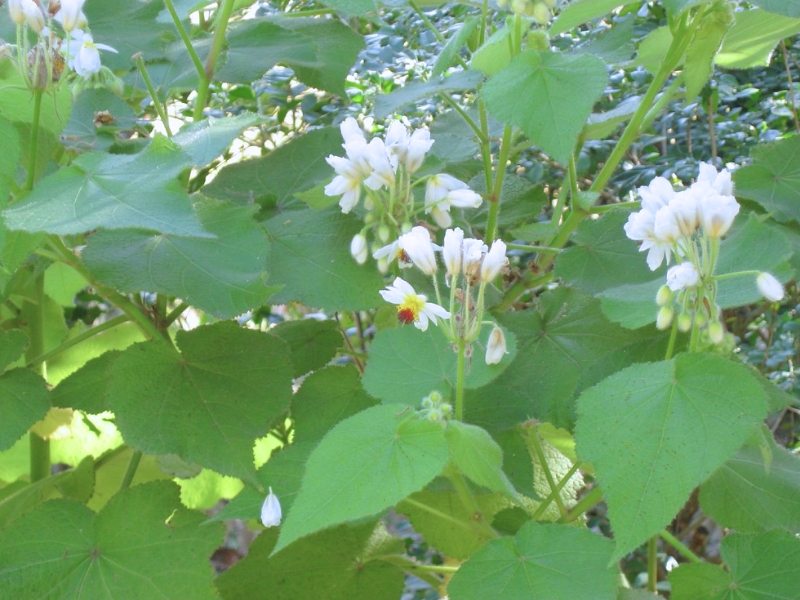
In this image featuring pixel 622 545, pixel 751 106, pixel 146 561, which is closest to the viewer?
pixel 622 545

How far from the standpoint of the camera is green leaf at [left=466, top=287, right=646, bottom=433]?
0.94 metres

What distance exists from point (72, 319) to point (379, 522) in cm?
102

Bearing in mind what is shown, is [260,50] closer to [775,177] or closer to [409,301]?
[409,301]

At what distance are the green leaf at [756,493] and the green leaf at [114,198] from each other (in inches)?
24.7

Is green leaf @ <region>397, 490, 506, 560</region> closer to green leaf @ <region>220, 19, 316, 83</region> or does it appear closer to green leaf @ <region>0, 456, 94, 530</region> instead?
green leaf @ <region>0, 456, 94, 530</region>

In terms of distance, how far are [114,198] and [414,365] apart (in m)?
0.33

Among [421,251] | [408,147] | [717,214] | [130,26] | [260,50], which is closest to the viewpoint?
[717,214]

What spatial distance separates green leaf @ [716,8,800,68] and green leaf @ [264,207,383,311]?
20.3 inches

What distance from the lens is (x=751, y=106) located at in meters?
1.45

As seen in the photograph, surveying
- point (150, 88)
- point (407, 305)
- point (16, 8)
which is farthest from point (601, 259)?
point (16, 8)

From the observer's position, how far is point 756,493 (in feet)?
3.17

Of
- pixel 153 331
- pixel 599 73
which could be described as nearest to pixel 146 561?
pixel 153 331

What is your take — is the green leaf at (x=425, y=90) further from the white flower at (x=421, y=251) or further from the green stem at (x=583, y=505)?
the green stem at (x=583, y=505)

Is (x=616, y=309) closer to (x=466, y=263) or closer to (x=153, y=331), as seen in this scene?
(x=466, y=263)
